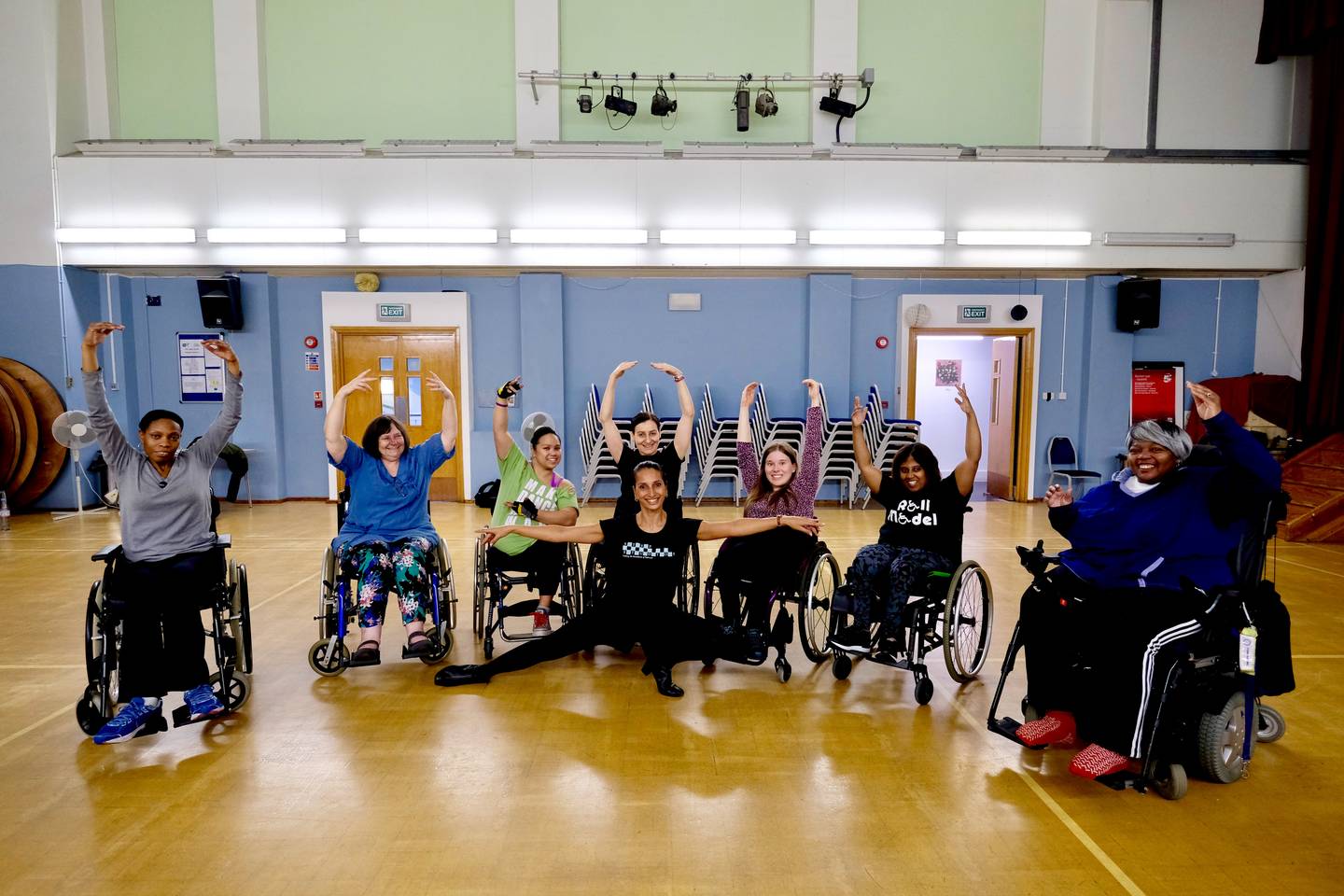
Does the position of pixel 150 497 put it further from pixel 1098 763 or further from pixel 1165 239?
pixel 1165 239

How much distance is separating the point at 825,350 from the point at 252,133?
5.92 meters

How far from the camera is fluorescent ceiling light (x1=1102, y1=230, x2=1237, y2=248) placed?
7.29 meters

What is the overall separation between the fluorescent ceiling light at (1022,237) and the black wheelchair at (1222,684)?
545 cm

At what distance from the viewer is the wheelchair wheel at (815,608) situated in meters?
3.19

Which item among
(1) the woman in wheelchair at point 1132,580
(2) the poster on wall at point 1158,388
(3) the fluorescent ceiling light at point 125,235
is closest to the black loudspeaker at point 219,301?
(3) the fluorescent ceiling light at point 125,235

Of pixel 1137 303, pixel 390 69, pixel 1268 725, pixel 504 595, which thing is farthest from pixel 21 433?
pixel 1137 303

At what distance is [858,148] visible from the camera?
7.23m

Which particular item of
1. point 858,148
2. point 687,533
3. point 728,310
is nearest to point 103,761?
point 687,533

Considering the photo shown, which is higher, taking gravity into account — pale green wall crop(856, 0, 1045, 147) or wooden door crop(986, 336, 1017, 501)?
pale green wall crop(856, 0, 1045, 147)

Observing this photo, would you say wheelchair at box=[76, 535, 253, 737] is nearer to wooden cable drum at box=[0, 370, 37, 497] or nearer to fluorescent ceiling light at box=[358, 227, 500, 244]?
fluorescent ceiling light at box=[358, 227, 500, 244]

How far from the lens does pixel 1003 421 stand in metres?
8.55

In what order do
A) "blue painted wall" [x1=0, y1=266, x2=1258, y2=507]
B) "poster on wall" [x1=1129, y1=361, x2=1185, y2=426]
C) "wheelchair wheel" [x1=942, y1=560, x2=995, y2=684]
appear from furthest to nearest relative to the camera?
"poster on wall" [x1=1129, y1=361, x2=1185, y2=426] → "blue painted wall" [x1=0, y1=266, x2=1258, y2=507] → "wheelchair wheel" [x1=942, y1=560, x2=995, y2=684]

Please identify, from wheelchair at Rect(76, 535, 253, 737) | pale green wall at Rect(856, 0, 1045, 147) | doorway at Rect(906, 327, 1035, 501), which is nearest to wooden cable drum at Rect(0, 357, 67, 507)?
wheelchair at Rect(76, 535, 253, 737)

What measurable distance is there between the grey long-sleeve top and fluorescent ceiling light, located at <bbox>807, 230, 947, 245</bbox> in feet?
18.9
